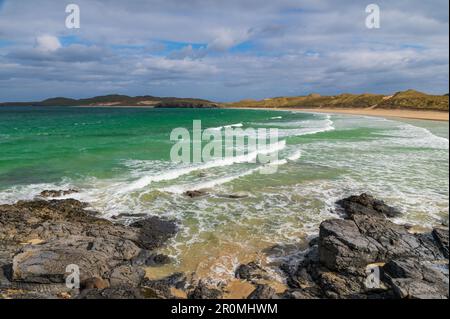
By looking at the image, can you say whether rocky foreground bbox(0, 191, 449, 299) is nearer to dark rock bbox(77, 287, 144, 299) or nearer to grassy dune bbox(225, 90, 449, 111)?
dark rock bbox(77, 287, 144, 299)

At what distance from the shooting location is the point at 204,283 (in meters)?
9.46

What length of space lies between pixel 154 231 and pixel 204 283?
13.2ft

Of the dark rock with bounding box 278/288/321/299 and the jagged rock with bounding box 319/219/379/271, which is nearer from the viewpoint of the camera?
the dark rock with bounding box 278/288/321/299

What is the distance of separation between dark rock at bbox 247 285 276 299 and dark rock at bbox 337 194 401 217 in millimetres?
7079

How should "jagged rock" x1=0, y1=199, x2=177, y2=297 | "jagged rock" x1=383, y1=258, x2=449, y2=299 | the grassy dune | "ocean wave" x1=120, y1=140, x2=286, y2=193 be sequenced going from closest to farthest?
1. "jagged rock" x1=383, y1=258, x2=449, y2=299
2. "jagged rock" x1=0, y1=199, x2=177, y2=297
3. "ocean wave" x1=120, y1=140, x2=286, y2=193
4. the grassy dune

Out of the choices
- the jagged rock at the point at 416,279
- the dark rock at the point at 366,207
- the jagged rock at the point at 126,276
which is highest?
the dark rock at the point at 366,207

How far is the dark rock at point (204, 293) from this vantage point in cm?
873

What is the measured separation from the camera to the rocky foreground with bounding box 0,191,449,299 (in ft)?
28.2

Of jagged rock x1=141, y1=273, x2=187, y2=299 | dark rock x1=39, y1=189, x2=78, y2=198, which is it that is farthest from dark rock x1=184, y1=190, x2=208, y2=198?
jagged rock x1=141, y1=273, x2=187, y2=299

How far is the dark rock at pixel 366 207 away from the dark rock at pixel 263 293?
7.08 m

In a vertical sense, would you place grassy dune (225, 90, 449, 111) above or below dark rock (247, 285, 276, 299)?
above

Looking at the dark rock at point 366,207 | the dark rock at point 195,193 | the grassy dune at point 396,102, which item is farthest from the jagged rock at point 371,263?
the grassy dune at point 396,102

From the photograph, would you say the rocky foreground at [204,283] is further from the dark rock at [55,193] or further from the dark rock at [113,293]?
the dark rock at [55,193]

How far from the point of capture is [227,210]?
15.3 metres
